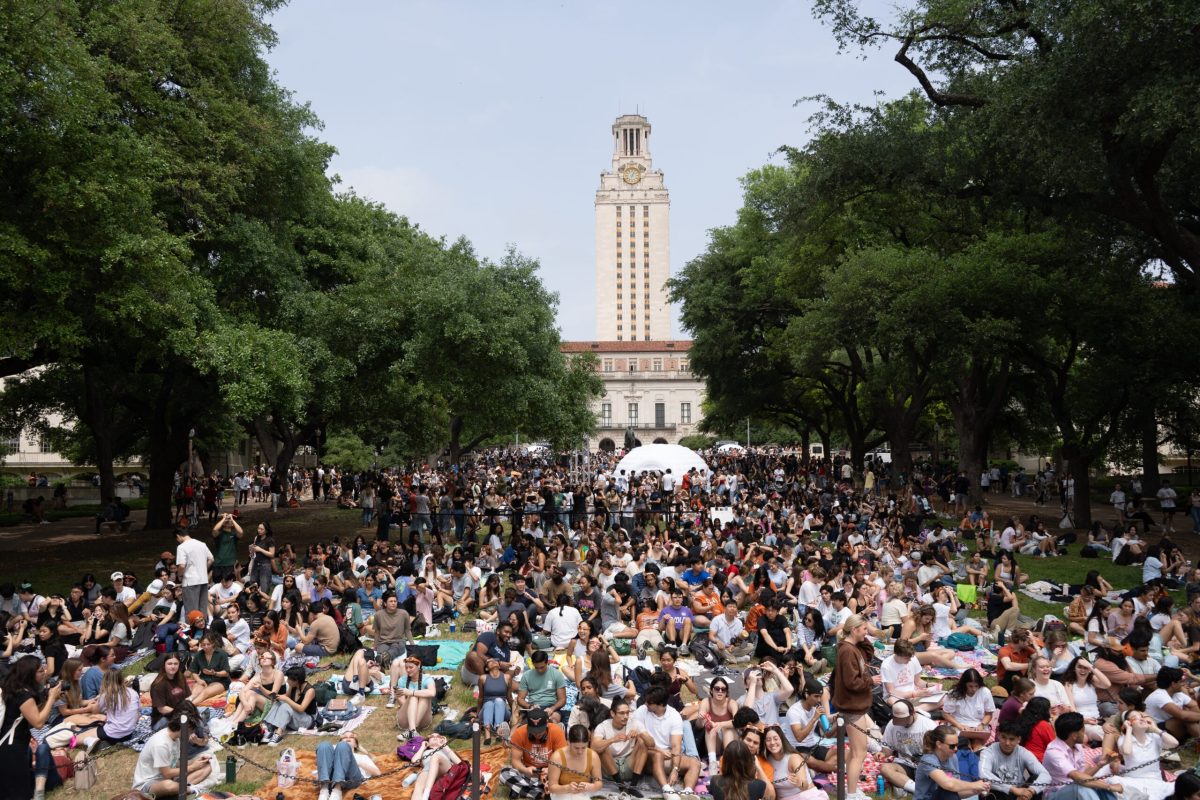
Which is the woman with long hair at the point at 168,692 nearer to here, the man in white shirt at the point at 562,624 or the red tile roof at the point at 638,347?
the man in white shirt at the point at 562,624

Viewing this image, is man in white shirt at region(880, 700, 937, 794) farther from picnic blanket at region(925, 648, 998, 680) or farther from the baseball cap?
picnic blanket at region(925, 648, 998, 680)

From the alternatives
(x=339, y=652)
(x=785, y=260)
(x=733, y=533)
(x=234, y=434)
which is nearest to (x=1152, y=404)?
(x=733, y=533)

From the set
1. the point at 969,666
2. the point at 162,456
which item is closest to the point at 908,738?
the point at 969,666

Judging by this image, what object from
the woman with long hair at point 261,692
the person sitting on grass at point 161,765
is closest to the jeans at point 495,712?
the woman with long hair at point 261,692

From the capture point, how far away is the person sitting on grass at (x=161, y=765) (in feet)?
25.7

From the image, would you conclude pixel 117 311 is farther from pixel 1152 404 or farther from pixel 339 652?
pixel 1152 404

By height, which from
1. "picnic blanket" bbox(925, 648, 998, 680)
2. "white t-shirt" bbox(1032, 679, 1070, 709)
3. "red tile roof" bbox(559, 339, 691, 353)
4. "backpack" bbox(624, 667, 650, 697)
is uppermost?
"red tile roof" bbox(559, 339, 691, 353)

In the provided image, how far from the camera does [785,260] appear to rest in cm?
3688

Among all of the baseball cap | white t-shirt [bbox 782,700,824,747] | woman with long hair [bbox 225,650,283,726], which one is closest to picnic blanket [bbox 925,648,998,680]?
white t-shirt [bbox 782,700,824,747]

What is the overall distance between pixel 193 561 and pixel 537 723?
720 cm

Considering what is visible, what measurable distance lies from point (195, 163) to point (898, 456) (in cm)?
2627

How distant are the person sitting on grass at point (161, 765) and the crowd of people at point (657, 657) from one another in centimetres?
2

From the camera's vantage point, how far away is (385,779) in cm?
838

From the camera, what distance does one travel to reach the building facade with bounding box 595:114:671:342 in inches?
5335
